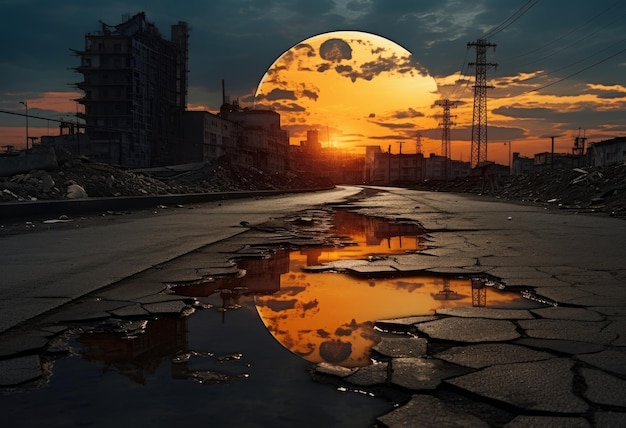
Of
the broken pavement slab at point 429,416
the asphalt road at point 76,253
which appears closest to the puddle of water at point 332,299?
the broken pavement slab at point 429,416

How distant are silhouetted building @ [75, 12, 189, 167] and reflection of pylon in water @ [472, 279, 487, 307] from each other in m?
76.9

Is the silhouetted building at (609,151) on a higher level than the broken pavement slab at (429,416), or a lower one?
higher

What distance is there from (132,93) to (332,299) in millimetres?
83488

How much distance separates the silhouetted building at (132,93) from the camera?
80.1 metres

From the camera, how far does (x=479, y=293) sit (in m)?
4.90

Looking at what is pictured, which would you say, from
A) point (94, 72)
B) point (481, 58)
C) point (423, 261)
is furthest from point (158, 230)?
point (94, 72)

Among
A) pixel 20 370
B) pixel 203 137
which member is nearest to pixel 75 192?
pixel 20 370

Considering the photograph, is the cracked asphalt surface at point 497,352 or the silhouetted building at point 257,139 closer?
the cracked asphalt surface at point 497,352

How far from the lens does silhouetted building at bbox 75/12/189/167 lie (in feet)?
263

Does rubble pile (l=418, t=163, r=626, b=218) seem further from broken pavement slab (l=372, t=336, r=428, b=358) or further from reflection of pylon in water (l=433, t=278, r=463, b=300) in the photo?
broken pavement slab (l=372, t=336, r=428, b=358)

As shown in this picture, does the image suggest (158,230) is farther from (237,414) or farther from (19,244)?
(237,414)

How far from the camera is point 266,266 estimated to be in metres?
6.53

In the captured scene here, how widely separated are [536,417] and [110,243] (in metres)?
7.64

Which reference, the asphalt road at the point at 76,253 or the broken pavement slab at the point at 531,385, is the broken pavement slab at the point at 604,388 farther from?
the asphalt road at the point at 76,253
